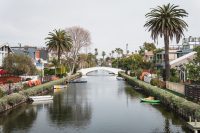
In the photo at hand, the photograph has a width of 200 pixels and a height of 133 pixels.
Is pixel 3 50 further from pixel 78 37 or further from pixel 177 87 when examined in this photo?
pixel 177 87

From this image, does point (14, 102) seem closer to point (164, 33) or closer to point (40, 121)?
point (40, 121)

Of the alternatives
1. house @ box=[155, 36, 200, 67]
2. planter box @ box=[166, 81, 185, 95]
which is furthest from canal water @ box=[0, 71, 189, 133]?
house @ box=[155, 36, 200, 67]

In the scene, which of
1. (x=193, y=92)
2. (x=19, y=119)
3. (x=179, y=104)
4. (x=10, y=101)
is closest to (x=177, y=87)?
(x=193, y=92)

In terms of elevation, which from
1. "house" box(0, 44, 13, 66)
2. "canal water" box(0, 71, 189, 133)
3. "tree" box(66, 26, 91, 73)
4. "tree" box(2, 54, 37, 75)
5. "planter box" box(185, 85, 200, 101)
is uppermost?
"tree" box(66, 26, 91, 73)

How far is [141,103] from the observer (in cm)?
6284

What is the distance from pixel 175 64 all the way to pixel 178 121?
62.7 meters

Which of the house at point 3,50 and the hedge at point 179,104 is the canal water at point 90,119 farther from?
the house at point 3,50

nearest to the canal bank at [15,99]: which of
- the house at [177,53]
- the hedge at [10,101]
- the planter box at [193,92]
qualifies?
the hedge at [10,101]

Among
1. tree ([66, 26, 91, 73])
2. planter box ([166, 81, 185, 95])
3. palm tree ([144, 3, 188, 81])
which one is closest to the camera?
planter box ([166, 81, 185, 95])

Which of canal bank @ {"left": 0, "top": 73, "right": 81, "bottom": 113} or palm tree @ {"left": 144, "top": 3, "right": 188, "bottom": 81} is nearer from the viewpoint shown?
canal bank @ {"left": 0, "top": 73, "right": 81, "bottom": 113}

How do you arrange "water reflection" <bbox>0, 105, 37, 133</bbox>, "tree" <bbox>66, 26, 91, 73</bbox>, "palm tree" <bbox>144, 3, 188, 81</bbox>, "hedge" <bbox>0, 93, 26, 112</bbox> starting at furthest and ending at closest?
"tree" <bbox>66, 26, 91, 73</bbox> < "palm tree" <bbox>144, 3, 188, 81</bbox> < "hedge" <bbox>0, 93, 26, 112</bbox> < "water reflection" <bbox>0, 105, 37, 133</bbox>

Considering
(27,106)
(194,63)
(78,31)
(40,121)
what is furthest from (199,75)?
(78,31)

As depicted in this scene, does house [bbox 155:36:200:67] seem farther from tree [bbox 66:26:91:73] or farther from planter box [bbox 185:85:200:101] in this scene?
planter box [bbox 185:85:200:101]

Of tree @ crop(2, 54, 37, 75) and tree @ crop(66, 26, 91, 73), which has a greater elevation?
tree @ crop(66, 26, 91, 73)
